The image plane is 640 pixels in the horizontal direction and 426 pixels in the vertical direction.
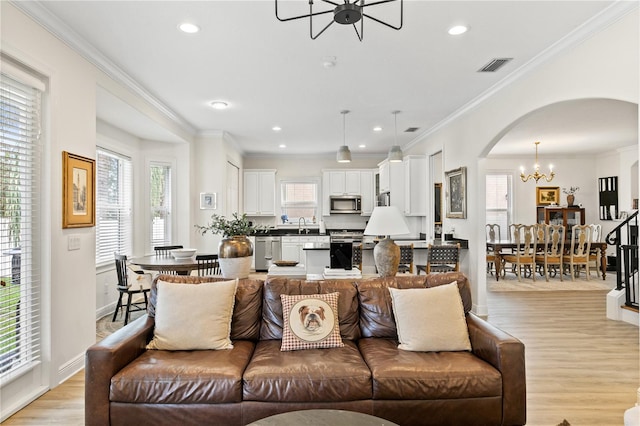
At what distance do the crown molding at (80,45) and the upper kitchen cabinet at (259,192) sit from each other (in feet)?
13.0

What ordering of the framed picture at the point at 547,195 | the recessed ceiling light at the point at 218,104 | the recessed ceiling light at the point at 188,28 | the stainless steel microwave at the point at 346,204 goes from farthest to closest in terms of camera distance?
the framed picture at the point at 547,195 < the stainless steel microwave at the point at 346,204 < the recessed ceiling light at the point at 218,104 < the recessed ceiling light at the point at 188,28

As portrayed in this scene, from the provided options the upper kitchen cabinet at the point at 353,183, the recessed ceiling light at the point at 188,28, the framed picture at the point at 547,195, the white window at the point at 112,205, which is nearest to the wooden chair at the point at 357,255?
the recessed ceiling light at the point at 188,28

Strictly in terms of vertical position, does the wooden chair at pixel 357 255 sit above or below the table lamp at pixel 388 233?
below

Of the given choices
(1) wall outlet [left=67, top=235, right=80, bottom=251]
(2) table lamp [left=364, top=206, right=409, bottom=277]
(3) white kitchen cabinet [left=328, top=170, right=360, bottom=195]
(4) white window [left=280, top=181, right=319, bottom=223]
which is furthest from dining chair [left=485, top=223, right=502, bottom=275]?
(1) wall outlet [left=67, top=235, right=80, bottom=251]

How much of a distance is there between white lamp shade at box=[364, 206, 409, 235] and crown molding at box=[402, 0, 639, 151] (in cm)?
199

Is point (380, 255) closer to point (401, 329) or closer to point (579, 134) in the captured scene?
point (401, 329)

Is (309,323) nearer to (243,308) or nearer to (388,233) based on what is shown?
(243,308)

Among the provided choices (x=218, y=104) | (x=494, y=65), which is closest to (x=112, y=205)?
(x=218, y=104)

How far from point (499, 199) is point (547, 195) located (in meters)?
1.17

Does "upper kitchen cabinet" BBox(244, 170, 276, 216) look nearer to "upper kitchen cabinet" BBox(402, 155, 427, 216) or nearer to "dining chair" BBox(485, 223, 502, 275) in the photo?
"upper kitchen cabinet" BBox(402, 155, 427, 216)

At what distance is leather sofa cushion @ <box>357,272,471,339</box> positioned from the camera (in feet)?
8.77

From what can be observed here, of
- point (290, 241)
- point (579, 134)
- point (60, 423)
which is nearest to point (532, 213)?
point (579, 134)

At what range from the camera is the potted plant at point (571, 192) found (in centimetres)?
924

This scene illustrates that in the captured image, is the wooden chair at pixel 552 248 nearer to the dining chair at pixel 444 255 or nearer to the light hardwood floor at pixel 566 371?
the light hardwood floor at pixel 566 371
